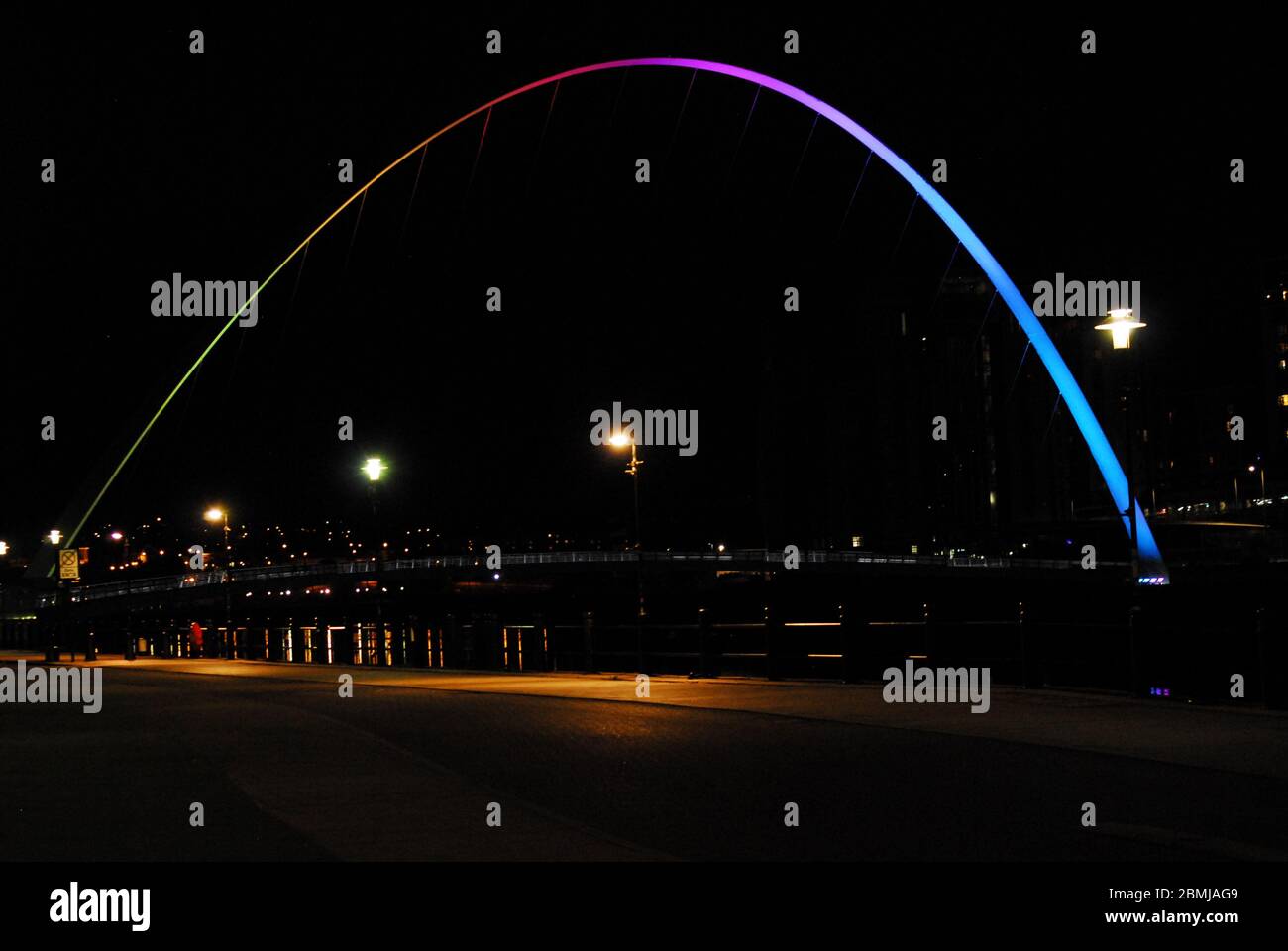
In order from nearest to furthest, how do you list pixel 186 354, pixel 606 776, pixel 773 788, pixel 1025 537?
pixel 773 788
pixel 606 776
pixel 186 354
pixel 1025 537

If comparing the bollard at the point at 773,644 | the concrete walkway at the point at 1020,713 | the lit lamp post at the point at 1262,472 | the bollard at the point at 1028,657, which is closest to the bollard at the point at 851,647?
the concrete walkway at the point at 1020,713

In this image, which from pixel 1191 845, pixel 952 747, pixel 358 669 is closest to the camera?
pixel 1191 845

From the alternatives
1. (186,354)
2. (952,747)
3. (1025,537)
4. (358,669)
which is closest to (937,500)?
(1025,537)

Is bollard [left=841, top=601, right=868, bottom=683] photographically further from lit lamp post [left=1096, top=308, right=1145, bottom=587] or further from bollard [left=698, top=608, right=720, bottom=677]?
→ lit lamp post [left=1096, top=308, right=1145, bottom=587]

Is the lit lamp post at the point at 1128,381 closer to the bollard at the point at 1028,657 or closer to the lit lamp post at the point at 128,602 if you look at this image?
the bollard at the point at 1028,657

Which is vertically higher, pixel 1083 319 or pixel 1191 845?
pixel 1083 319

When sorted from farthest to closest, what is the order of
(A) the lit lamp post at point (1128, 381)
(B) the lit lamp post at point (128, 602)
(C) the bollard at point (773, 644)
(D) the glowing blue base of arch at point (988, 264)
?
(D) the glowing blue base of arch at point (988, 264)
(B) the lit lamp post at point (128, 602)
(A) the lit lamp post at point (1128, 381)
(C) the bollard at point (773, 644)

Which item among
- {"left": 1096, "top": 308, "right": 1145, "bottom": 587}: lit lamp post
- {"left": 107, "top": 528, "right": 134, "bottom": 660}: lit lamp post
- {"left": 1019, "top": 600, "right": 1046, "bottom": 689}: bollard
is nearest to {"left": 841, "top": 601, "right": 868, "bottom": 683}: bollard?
{"left": 1019, "top": 600, "right": 1046, "bottom": 689}: bollard

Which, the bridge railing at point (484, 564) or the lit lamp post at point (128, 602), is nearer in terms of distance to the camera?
the lit lamp post at point (128, 602)

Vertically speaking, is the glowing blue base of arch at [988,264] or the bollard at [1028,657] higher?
the glowing blue base of arch at [988,264]

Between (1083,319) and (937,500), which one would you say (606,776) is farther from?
(937,500)

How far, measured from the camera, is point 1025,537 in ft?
516
